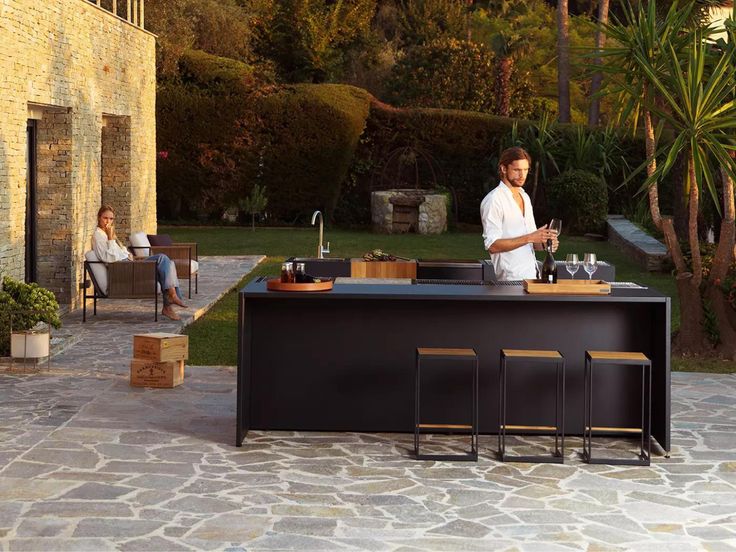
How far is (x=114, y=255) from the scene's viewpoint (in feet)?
39.5

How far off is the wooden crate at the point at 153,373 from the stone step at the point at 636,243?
10.7 m

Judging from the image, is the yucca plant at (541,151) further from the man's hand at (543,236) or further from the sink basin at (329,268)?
the man's hand at (543,236)

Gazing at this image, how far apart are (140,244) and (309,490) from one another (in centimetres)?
828

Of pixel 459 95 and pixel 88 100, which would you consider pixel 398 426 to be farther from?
pixel 459 95

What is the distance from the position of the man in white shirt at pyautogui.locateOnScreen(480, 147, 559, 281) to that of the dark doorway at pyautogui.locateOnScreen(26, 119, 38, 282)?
618cm

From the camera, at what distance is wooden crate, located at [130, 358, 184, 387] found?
8.64 metres

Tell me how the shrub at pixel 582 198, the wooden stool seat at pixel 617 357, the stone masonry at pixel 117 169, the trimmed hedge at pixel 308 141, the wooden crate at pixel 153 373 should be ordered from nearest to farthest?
the wooden stool seat at pixel 617 357 < the wooden crate at pixel 153 373 < the stone masonry at pixel 117 169 < the shrub at pixel 582 198 < the trimmed hedge at pixel 308 141

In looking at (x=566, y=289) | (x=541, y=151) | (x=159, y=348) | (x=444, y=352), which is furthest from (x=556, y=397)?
(x=541, y=151)

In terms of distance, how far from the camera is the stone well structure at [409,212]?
24.1m

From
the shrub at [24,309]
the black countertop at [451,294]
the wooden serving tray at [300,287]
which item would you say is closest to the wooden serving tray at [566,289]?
the black countertop at [451,294]

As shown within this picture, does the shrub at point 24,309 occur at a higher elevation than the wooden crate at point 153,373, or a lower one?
higher

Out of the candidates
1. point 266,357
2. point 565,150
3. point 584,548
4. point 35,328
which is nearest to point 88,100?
point 35,328

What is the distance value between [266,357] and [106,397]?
1611mm

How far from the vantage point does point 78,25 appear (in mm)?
12789
